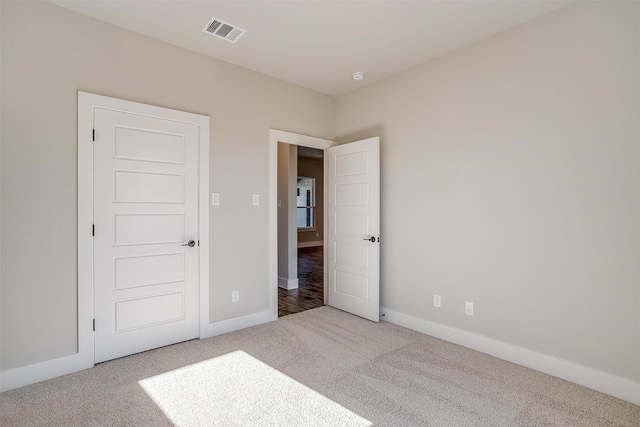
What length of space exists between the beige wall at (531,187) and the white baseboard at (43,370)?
9.52 ft

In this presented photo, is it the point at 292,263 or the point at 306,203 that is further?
the point at 306,203

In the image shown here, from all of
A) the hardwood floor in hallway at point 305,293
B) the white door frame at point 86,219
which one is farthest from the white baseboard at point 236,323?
the white door frame at point 86,219

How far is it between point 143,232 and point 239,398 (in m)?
1.59

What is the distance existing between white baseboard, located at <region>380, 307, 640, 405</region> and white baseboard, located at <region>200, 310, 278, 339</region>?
149 cm

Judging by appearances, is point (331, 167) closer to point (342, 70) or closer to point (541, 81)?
point (342, 70)

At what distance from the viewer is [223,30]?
8.66ft

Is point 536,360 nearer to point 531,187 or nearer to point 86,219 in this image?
point 531,187

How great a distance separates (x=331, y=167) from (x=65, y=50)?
2.73 metres

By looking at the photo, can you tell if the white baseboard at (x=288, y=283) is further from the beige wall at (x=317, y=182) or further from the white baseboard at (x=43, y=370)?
the beige wall at (x=317, y=182)

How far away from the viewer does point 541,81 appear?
Result: 95.8 inches

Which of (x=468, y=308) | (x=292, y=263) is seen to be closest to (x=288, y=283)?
(x=292, y=263)

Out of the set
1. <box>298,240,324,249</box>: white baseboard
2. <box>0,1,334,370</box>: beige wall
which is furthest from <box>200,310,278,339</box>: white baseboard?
<box>298,240,324,249</box>: white baseboard

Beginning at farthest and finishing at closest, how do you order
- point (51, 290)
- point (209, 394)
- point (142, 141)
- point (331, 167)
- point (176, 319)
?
point (331, 167), point (176, 319), point (142, 141), point (51, 290), point (209, 394)

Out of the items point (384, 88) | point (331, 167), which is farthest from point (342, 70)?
point (331, 167)
